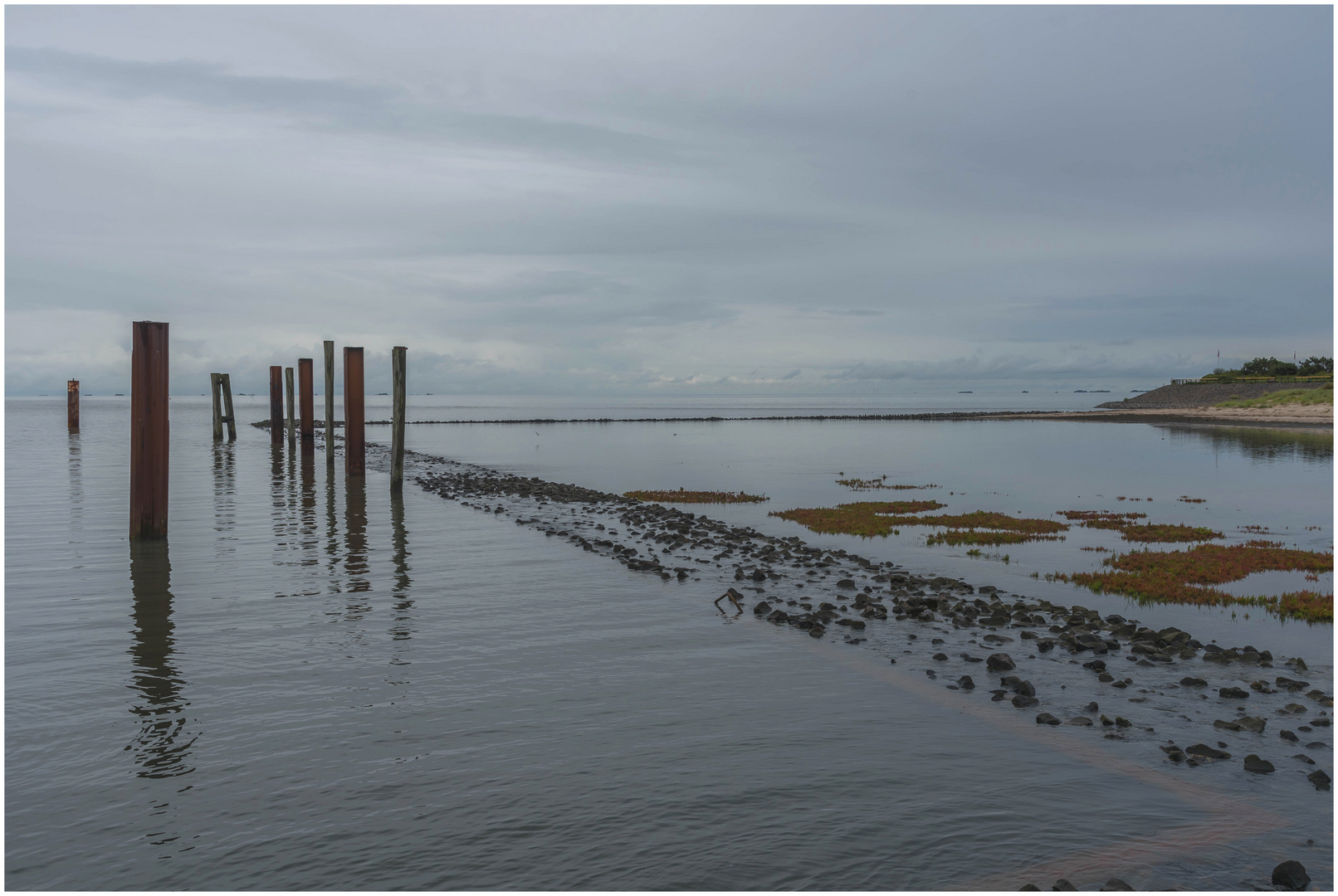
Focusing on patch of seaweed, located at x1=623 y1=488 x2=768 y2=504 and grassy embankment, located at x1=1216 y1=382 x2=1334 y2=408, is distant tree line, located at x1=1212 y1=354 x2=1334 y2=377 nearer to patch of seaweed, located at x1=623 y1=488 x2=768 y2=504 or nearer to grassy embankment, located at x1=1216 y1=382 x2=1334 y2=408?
grassy embankment, located at x1=1216 y1=382 x2=1334 y2=408

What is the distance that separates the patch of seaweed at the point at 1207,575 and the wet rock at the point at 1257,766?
287 inches

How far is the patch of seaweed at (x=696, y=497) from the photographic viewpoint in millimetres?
28656

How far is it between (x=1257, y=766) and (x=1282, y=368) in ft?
476

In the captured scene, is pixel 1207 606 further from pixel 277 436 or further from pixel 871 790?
pixel 277 436

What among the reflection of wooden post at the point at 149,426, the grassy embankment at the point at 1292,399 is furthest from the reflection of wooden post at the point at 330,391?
the grassy embankment at the point at 1292,399

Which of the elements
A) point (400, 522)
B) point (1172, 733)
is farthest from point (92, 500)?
point (1172, 733)

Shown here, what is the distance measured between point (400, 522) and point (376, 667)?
12574 mm

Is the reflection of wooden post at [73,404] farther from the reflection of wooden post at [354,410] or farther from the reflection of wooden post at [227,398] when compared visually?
the reflection of wooden post at [354,410]

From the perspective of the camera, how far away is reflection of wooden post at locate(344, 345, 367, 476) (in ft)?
97.6

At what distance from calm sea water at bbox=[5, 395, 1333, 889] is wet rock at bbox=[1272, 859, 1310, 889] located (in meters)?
0.19

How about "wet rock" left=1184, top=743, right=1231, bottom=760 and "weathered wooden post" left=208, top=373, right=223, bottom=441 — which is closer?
"wet rock" left=1184, top=743, right=1231, bottom=760

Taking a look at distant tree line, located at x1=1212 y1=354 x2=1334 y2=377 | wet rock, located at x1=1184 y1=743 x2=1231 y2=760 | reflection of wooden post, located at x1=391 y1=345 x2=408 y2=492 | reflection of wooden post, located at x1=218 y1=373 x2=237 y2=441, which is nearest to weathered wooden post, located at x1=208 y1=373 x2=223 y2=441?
reflection of wooden post, located at x1=218 y1=373 x2=237 y2=441

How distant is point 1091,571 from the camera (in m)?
16.5

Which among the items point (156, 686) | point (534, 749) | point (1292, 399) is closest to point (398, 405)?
point (156, 686)
